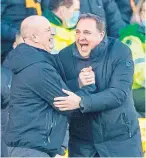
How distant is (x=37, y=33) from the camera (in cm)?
540

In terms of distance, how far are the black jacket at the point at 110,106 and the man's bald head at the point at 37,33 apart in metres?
0.23

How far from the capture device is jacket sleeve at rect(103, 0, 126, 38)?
336 inches

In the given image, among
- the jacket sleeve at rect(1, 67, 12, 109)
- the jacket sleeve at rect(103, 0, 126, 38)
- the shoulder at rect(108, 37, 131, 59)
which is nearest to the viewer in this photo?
the shoulder at rect(108, 37, 131, 59)

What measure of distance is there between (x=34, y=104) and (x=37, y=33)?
1.80 feet

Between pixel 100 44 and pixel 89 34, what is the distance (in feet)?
0.38

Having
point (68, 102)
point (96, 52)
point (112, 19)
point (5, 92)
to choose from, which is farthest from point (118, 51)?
point (112, 19)

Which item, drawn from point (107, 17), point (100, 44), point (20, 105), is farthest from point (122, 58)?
point (107, 17)

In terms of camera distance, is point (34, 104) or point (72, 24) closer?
point (34, 104)

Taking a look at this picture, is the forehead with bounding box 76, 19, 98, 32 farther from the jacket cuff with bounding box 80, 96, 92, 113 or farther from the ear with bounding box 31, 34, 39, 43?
the jacket cuff with bounding box 80, 96, 92, 113

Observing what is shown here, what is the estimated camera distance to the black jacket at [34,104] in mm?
5242

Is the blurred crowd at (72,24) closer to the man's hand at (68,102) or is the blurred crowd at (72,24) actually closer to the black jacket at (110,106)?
the black jacket at (110,106)

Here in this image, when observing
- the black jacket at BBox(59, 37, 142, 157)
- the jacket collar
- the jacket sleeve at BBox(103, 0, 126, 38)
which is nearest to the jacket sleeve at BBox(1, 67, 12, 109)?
the black jacket at BBox(59, 37, 142, 157)

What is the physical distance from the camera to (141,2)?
28.1 ft

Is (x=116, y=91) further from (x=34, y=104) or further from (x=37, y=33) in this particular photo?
(x=37, y=33)
